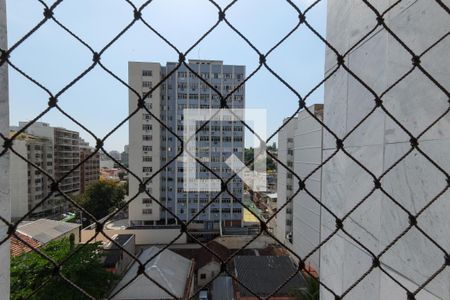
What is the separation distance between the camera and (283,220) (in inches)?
553

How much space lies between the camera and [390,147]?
0.95 meters

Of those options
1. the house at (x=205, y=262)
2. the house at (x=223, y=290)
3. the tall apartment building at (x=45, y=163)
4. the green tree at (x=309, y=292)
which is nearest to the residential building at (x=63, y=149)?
the tall apartment building at (x=45, y=163)

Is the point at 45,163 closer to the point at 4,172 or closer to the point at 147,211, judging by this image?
the point at 147,211

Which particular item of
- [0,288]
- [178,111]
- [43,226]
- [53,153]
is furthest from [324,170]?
[53,153]

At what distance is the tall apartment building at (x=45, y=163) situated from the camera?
15414mm

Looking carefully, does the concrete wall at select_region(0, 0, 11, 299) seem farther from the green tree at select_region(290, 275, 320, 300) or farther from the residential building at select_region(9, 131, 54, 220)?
the residential building at select_region(9, 131, 54, 220)

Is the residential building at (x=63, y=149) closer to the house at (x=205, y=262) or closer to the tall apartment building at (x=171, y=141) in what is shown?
the tall apartment building at (x=171, y=141)

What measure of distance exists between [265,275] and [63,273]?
4737mm

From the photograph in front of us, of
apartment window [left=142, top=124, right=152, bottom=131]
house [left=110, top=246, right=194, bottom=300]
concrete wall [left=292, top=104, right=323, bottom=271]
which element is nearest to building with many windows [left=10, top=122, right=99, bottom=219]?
apartment window [left=142, top=124, right=152, bottom=131]

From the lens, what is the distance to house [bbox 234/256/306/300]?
6.24 meters

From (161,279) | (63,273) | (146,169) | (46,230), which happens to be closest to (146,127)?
(146,169)

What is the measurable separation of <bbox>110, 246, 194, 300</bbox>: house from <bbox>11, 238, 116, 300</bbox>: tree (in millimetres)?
502

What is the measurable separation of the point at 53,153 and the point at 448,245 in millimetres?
22701

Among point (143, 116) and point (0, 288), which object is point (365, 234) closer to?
point (0, 288)
